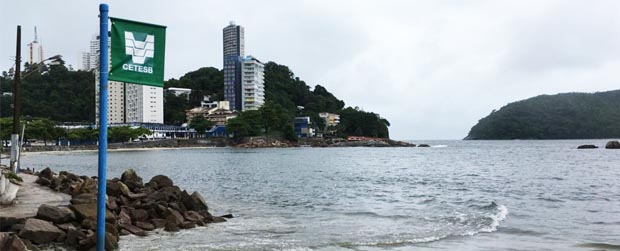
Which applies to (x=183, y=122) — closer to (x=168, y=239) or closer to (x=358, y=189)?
(x=358, y=189)

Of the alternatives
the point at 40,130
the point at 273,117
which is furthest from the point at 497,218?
the point at 273,117

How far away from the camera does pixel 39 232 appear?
11.5 meters

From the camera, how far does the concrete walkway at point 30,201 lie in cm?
1340

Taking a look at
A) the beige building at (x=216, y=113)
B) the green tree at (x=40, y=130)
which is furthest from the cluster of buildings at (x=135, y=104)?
the green tree at (x=40, y=130)

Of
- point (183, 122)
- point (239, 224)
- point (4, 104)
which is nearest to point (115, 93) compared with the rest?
point (183, 122)

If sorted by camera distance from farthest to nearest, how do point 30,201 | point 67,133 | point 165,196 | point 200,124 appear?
point 200,124 < point 67,133 < point 165,196 < point 30,201

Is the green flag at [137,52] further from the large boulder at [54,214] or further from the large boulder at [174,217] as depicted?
the large boulder at [174,217]

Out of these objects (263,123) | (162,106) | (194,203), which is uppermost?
(162,106)

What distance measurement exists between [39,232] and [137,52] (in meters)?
7.04

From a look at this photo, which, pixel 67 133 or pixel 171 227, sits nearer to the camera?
pixel 171 227

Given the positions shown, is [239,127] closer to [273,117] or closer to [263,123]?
[263,123]

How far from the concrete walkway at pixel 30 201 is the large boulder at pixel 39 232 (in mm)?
1084

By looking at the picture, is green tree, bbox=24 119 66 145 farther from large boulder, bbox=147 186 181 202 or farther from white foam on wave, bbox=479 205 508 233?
white foam on wave, bbox=479 205 508 233

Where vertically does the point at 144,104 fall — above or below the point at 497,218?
above
